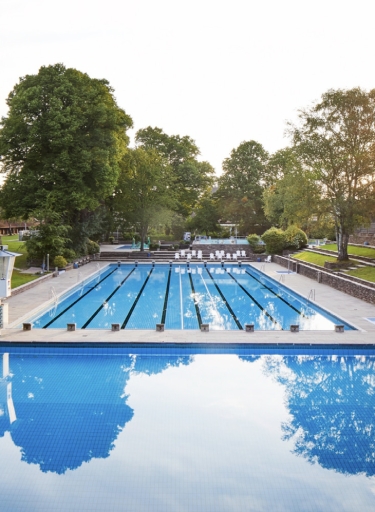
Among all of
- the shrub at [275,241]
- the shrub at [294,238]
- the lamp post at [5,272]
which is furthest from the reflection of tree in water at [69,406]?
the shrub at [294,238]

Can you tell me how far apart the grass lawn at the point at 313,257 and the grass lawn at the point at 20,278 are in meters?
13.4

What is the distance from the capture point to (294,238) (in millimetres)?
29016

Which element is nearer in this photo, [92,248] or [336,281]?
[336,281]

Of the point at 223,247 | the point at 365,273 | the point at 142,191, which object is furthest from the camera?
the point at 223,247

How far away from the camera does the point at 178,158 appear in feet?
137

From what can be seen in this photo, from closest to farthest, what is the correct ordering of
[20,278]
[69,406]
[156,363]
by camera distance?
[69,406] → [156,363] → [20,278]

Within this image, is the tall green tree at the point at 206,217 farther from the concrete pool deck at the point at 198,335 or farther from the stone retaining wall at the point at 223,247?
the concrete pool deck at the point at 198,335

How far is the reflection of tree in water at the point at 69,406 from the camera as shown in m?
6.04

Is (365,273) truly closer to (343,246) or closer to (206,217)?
(343,246)

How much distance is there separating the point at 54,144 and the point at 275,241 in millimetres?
14253

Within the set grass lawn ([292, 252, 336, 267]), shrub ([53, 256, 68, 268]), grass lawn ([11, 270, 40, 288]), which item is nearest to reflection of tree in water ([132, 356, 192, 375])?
grass lawn ([11, 270, 40, 288])

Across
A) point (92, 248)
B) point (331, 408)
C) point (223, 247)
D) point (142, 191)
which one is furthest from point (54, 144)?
point (331, 408)

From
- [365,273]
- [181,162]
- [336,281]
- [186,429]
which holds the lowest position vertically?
[186,429]

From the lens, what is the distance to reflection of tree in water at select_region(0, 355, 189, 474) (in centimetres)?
604
